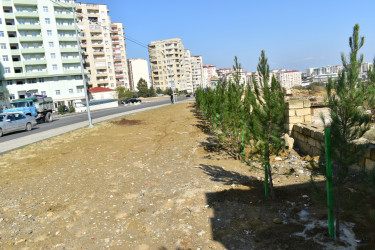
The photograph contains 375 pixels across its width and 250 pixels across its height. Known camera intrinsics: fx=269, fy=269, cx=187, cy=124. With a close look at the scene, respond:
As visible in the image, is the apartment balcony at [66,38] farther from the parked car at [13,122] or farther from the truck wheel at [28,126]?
A: the truck wheel at [28,126]

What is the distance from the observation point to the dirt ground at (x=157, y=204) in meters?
4.12

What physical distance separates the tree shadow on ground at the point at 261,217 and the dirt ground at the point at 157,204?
0.01m

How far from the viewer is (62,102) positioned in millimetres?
56375

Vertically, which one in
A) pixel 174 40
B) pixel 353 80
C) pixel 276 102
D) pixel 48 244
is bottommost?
pixel 48 244

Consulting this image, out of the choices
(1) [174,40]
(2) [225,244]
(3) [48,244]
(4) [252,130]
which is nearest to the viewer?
(2) [225,244]

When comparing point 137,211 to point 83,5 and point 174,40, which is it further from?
point 174,40

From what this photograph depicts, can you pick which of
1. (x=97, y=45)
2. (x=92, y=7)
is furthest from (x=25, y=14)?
(x=92, y=7)

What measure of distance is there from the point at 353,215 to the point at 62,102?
197 feet

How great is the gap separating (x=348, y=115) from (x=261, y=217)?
7.02ft

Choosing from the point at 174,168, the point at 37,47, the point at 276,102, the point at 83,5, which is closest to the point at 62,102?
the point at 37,47

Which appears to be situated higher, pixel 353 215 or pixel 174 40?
pixel 174 40

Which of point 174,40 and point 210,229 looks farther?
point 174,40

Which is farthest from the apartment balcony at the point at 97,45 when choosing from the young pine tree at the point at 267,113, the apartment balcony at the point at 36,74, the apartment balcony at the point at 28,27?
the young pine tree at the point at 267,113

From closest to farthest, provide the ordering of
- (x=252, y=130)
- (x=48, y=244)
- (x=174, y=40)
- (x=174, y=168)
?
(x=48, y=244)
(x=252, y=130)
(x=174, y=168)
(x=174, y=40)
